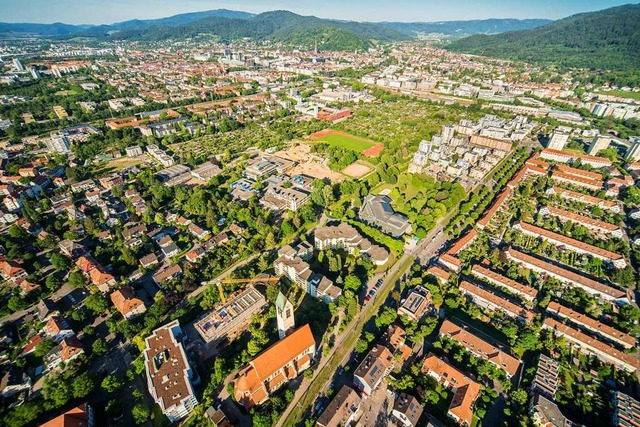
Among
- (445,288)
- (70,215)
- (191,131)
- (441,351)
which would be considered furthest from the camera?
(191,131)

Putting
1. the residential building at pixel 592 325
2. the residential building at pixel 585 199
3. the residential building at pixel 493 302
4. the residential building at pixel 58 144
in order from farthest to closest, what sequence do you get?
the residential building at pixel 58 144 < the residential building at pixel 585 199 < the residential building at pixel 493 302 < the residential building at pixel 592 325

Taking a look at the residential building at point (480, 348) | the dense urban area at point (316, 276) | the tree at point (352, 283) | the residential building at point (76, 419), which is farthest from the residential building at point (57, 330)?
the residential building at point (480, 348)

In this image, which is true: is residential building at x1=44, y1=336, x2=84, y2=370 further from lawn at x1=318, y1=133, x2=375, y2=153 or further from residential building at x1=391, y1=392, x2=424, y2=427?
lawn at x1=318, y1=133, x2=375, y2=153

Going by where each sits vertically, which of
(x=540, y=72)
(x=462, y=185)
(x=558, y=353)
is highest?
(x=540, y=72)

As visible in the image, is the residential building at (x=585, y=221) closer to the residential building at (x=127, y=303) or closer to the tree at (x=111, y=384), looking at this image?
the residential building at (x=127, y=303)

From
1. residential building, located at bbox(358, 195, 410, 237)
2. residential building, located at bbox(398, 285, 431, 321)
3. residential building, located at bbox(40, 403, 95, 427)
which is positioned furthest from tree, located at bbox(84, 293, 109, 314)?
residential building, located at bbox(358, 195, 410, 237)

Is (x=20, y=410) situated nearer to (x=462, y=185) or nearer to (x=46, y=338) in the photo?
(x=46, y=338)

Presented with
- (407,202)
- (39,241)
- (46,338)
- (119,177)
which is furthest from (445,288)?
(119,177)
